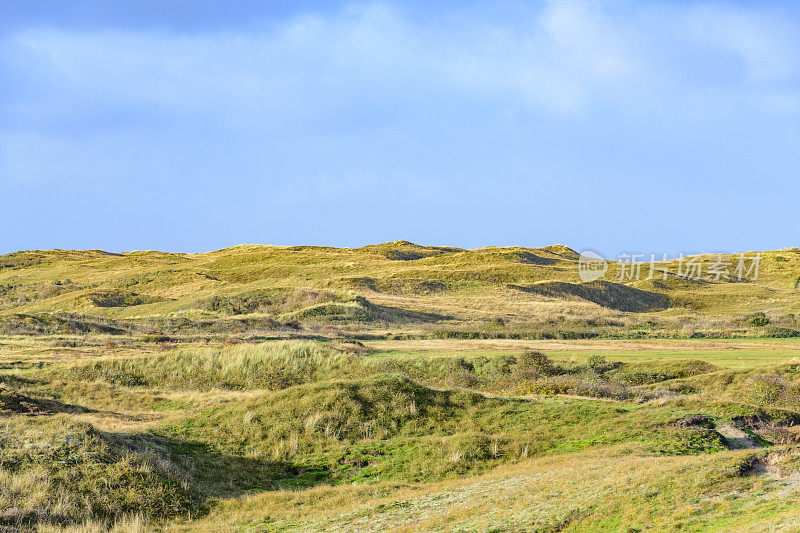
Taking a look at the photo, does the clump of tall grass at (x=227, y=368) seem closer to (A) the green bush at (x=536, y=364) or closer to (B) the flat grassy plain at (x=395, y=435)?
(B) the flat grassy plain at (x=395, y=435)

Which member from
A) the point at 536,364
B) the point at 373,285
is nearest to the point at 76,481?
the point at 536,364

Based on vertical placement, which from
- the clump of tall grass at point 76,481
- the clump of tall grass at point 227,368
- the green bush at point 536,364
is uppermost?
the green bush at point 536,364

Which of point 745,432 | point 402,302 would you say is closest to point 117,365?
point 745,432

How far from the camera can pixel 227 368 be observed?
3119cm

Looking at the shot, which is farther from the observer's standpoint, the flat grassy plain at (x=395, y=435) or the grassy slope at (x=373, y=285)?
the grassy slope at (x=373, y=285)

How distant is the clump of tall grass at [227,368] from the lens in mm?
29953

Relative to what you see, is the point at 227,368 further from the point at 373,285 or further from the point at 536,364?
the point at 373,285

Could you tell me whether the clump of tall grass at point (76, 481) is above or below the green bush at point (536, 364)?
below

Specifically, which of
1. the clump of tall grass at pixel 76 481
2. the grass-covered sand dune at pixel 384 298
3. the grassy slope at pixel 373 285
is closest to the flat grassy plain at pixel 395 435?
the clump of tall grass at pixel 76 481

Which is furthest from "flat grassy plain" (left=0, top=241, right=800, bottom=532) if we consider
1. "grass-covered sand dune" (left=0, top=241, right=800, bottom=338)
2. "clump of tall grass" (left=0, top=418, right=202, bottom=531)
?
"grass-covered sand dune" (left=0, top=241, right=800, bottom=338)

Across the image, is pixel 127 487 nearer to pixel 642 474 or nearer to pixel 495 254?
pixel 642 474

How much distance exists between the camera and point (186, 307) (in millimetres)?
72125

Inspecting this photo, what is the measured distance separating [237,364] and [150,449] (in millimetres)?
16110

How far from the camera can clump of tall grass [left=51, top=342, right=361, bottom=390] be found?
30.0 metres
